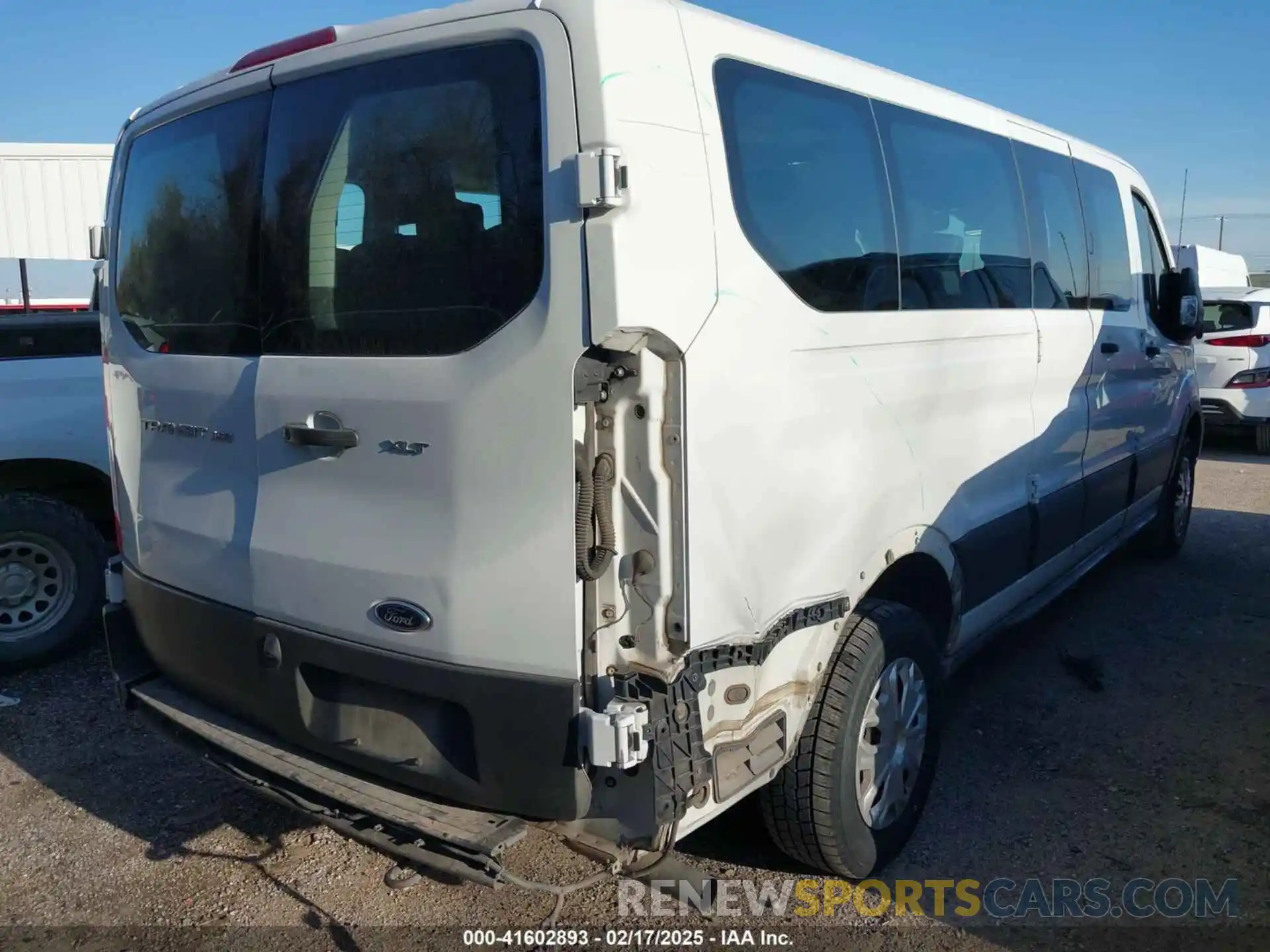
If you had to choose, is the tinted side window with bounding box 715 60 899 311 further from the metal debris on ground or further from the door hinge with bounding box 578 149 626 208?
the metal debris on ground

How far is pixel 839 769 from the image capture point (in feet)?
9.77

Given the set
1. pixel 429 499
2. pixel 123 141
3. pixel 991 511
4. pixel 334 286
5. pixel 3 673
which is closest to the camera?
pixel 429 499

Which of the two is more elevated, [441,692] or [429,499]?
[429,499]

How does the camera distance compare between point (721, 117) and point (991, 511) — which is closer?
point (721, 117)

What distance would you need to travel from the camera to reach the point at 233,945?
9.87 feet

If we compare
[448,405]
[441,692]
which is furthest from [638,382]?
[441,692]

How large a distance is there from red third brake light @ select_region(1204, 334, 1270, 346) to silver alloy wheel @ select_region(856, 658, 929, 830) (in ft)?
33.8

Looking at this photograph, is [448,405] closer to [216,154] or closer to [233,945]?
[216,154]

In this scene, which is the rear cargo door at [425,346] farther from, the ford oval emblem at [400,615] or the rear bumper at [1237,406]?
the rear bumper at [1237,406]

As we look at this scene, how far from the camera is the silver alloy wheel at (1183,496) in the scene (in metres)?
6.80

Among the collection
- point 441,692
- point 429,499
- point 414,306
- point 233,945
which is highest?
point 414,306

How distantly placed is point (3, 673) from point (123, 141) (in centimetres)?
291

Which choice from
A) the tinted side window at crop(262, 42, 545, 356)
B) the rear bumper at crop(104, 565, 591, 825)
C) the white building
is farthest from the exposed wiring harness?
the white building

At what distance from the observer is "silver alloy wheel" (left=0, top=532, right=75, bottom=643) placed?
5062 mm
